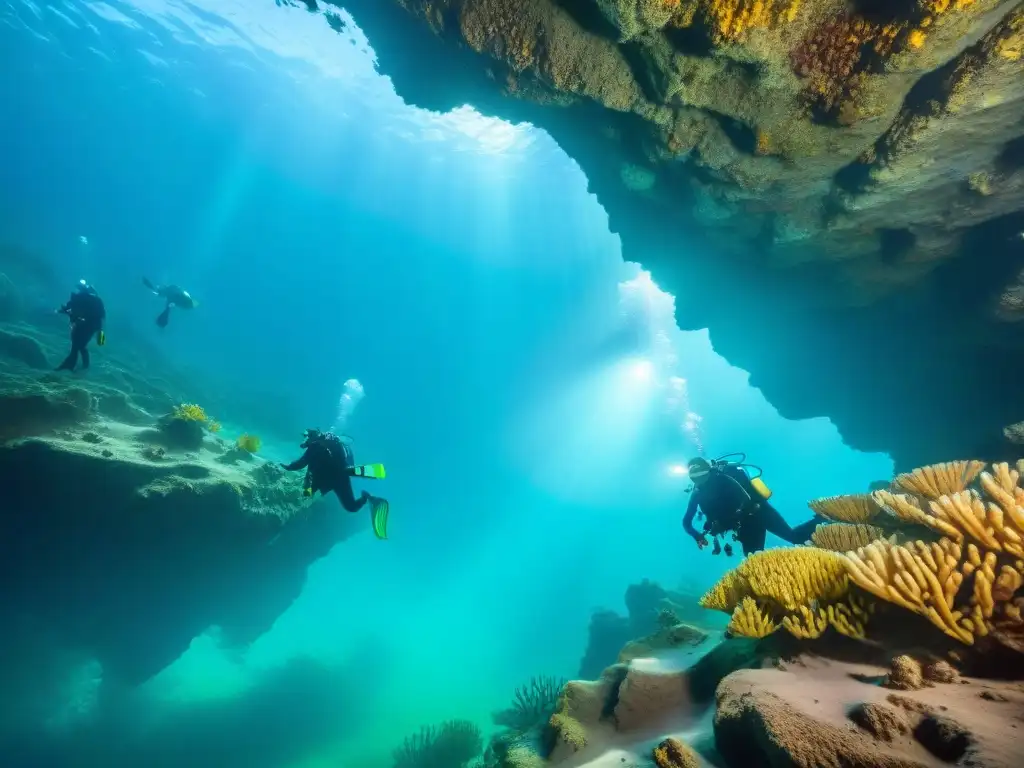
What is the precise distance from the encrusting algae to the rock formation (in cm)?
1078

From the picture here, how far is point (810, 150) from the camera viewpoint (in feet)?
21.4

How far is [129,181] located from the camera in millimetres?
30859

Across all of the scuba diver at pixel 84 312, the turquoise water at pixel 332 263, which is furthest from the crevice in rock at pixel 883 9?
the turquoise water at pixel 332 263

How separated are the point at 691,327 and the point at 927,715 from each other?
1249cm

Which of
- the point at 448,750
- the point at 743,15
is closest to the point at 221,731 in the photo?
the point at 448,750

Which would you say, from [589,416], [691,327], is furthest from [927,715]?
[589,416]

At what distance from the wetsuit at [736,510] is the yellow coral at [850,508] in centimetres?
167

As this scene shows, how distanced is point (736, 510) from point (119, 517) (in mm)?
11927

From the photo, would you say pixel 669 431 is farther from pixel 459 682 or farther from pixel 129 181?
pixel 129 181

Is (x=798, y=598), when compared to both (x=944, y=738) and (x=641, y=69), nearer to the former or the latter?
(x=944, y=738)

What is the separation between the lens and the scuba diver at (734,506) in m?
Result: 6.46

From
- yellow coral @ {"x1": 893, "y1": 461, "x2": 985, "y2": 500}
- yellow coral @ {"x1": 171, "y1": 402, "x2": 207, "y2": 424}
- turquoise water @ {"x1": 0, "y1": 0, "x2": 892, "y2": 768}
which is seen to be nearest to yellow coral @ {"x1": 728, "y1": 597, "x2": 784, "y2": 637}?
yellow coral @ {"x1": 893, "y1": 461, "x2": 985, "y2": 500}

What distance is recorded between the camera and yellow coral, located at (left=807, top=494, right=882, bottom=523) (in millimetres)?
4348

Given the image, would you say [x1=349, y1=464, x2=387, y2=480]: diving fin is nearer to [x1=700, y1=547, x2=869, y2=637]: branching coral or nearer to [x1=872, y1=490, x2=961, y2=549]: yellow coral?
[x1=700, y1=547, x2=869, y2=637]: branching coral
